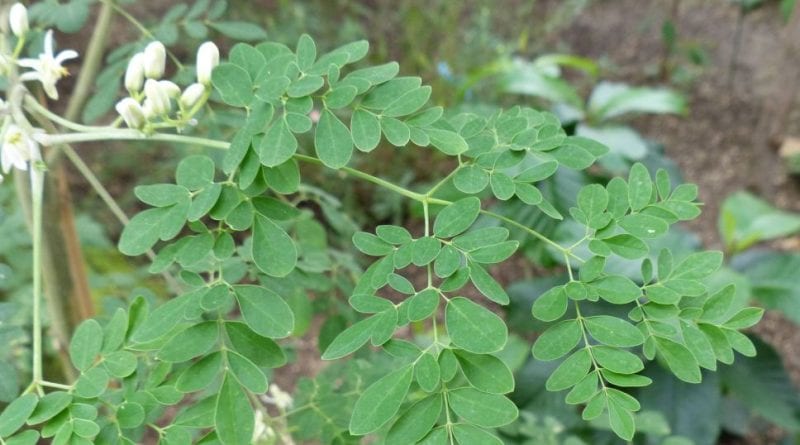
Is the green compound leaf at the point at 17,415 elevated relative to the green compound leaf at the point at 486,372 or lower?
lower

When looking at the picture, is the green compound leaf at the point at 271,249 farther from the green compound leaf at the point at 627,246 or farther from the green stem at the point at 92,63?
the green stem at the point at 92,63

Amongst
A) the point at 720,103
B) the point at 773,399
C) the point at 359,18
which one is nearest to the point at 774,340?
the point at 773,399

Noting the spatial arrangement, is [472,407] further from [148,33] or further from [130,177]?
[130,177]

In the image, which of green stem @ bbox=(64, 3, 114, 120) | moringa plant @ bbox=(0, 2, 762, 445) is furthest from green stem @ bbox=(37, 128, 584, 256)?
green stem @ bbox=(64, 3, 114, 120)

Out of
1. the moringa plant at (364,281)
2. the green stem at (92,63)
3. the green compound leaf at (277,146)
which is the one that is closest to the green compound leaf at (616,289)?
the moringa plant at (364,281)

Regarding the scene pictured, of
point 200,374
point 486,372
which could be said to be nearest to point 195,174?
point 200,374

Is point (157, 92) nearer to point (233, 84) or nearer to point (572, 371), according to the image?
point (233, 84)
